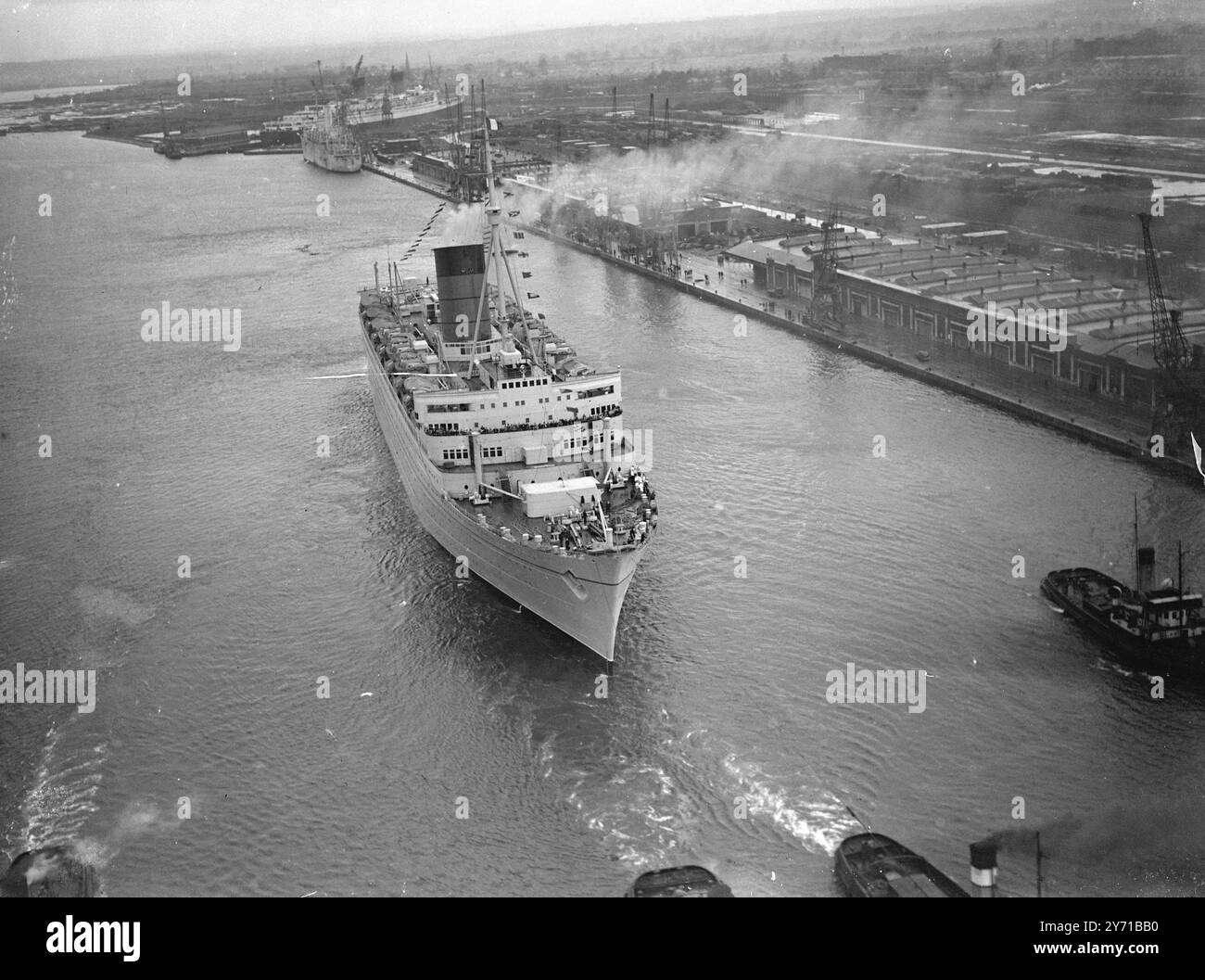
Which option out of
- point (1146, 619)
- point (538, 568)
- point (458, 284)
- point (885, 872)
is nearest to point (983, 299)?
point (458, 284)

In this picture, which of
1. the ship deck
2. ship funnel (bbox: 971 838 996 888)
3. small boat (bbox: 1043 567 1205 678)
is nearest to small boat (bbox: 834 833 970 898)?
ship funnel (bbox: 971 838 996 888)

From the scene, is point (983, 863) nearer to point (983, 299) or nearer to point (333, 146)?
point (983, 299)

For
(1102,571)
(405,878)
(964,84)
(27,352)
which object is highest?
(964,84)

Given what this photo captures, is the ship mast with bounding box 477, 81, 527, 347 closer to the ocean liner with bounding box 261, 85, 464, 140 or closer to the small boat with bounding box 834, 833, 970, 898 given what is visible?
the small boat with bounding box 834, 833, 970, 898

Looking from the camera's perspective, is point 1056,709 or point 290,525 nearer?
point 1056,709

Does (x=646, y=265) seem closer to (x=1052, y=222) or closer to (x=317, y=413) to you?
(x=1052, y=222)

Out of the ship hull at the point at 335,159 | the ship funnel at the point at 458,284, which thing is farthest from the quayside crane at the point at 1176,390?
the ship hull at the point at 335,159

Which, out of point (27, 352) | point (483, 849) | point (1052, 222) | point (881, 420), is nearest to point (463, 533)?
point (483, 849)
